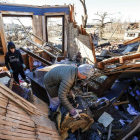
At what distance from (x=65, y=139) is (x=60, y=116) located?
581mm

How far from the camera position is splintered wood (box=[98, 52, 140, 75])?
3085mm

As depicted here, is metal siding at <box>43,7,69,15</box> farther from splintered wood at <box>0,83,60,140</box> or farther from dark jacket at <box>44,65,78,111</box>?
splintered wood at <box>0,83,60,140</box>

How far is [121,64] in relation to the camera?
10.8 ft

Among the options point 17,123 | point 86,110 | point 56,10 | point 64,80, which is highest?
point 56,10

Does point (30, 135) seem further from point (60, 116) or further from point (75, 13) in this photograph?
point (75, 13)

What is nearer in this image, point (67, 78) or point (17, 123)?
point (17, 123)

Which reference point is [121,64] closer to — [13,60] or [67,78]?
[67,78]

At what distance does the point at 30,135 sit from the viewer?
165 cm

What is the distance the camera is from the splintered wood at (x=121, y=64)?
3.08m

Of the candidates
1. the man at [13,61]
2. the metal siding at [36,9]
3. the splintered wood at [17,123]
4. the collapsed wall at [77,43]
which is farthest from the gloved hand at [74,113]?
the metal siding at [36,9]

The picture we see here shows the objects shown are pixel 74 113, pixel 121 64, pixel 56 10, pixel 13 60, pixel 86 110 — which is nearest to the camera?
pixel 74 113

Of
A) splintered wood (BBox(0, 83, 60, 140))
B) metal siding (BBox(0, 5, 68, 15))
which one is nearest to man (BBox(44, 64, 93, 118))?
splintered wood (BBox(0, 83, 60, 140))

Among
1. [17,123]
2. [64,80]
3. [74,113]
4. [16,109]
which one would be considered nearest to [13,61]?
[16,109]

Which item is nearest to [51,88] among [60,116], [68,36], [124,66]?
[60,116]
